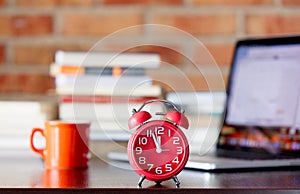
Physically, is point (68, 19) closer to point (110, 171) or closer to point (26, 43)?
point (26, 43)

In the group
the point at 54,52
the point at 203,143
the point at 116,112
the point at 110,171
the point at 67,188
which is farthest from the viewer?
the point at 54,52

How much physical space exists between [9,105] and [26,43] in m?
0.25

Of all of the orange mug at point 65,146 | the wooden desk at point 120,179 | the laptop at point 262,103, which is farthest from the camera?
the laptop at point 262,103

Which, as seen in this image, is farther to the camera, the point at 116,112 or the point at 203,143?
the point at 203,143

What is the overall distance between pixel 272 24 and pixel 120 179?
802mm

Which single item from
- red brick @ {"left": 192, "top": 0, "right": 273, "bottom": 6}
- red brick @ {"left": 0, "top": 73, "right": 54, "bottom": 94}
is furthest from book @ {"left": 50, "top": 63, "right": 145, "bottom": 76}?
red brick @ {"left": 192, "top": 0, "right": 273, "bottom": 6}

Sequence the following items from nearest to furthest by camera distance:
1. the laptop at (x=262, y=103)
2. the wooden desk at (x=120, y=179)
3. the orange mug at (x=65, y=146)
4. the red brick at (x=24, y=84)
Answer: the wooden desk at (x=120, y=179) < the orange mug at (x=65, y=146) < the laptop at (x=262, y=103) < the red brick at (x=24, y=84)

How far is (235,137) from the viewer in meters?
1.44

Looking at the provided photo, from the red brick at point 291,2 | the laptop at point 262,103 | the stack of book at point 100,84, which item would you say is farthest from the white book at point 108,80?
the red brick at point 291,2

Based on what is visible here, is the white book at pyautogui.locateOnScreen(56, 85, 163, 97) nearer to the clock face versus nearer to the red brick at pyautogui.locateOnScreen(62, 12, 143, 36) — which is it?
the red brick at pyautogui.locateOnScreen(62, 12, 143, 36)

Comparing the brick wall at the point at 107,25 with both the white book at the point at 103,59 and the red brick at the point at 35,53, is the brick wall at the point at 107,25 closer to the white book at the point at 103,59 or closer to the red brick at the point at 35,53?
the red brick at the point at 35,53

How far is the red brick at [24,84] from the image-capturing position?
1.59 metres

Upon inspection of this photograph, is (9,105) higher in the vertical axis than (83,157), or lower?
higher

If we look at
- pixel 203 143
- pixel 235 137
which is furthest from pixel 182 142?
pixel 235 137
